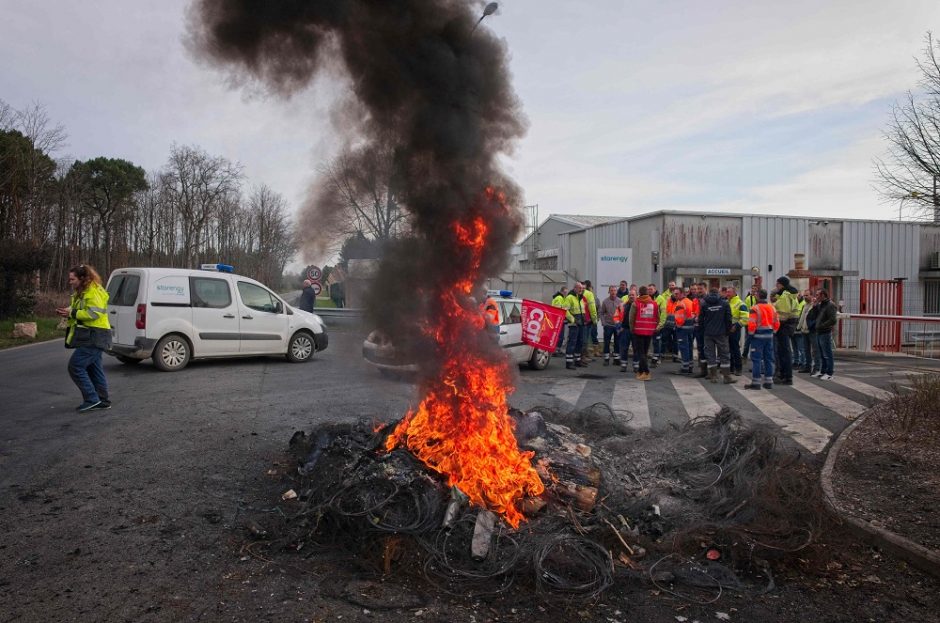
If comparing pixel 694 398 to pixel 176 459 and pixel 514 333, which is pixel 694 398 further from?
pixel 176 459

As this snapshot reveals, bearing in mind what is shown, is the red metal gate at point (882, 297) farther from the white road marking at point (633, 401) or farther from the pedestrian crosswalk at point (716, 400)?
the white road marking at point (633, 401)

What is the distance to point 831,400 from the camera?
A: 9.39 metres

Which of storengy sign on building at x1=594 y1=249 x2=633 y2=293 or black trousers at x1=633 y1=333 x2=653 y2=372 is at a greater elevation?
storengy sign on building at x1=594 y1=249 x2=633 y2=293

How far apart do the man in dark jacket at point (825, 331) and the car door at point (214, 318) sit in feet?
38.3

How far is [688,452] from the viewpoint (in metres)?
5.71

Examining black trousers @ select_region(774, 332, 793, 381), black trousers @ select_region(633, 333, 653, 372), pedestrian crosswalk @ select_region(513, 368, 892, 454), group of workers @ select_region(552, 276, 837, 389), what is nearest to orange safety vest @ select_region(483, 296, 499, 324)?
pedestrian crosswalk @ select_region(513, 368, 892, 454)

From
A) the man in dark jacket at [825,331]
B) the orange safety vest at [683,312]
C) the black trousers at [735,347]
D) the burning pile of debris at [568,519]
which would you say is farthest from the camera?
the orange safety vest at [683,312]

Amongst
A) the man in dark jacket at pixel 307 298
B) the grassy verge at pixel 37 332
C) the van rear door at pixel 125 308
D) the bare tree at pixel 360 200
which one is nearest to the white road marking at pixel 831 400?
the bare tree at pixel 360 200

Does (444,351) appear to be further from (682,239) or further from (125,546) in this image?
(682,239)

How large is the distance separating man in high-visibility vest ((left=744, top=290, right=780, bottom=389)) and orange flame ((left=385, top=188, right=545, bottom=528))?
23.2 feet

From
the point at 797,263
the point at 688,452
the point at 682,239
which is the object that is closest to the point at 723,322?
the point at 688,452

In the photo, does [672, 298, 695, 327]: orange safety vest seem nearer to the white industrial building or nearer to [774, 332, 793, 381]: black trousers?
[774, 332, 793, 381]: black trousers

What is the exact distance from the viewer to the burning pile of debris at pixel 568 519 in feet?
12.0

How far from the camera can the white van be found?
11.0 meters
